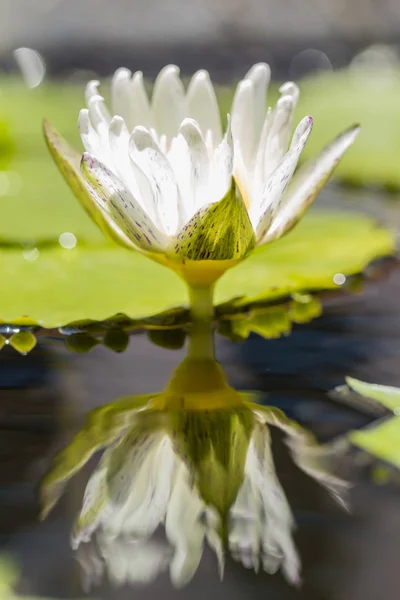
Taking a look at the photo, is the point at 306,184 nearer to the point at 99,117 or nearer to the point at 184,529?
the point at 99,117

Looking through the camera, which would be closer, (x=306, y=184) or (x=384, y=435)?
(x=384, y=435)

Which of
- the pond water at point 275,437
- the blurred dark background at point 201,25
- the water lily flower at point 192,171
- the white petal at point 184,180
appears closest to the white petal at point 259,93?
the water lily flower at point 192,171

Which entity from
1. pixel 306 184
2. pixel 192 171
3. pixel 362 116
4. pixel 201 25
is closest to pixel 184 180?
pixel 192 171

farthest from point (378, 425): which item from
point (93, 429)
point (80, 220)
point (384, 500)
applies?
point (80, 220)

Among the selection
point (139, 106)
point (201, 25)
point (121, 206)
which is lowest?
point (121, 206)

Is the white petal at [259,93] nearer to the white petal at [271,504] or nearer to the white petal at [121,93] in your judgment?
the white petal at [121,93]

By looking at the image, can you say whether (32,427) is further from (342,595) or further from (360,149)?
(360,149)
